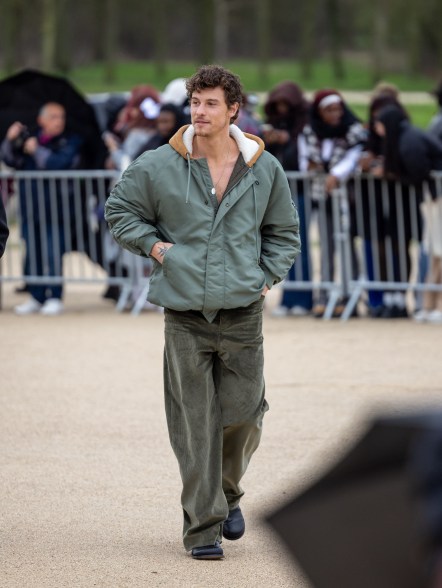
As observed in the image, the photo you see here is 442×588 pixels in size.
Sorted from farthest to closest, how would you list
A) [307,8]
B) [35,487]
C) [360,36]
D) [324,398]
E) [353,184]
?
[360,36], [307,8], [353,184], [324,398], [35,487]

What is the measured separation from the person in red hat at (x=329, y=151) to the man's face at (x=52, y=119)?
231cm

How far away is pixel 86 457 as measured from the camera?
6.87m

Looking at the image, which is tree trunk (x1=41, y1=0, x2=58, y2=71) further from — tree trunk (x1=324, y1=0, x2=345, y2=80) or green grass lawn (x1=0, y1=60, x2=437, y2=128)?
tree trunk (x1=324, y1=0, x2=345, y2=80)

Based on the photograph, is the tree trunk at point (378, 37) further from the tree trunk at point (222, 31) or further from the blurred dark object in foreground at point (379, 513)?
the blurred dark object in foreground at point (379, 513)

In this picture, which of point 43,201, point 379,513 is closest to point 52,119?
point 43,201

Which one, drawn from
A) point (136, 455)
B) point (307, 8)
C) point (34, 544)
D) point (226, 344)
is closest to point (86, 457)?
point (136, 455)

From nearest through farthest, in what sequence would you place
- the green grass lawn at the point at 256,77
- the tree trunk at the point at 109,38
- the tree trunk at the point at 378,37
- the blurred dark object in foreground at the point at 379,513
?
1. the blurred dark object in foreground at the point at 379,513
2. the tree trunk at the point at 378,37
3. the tree trunk at the point at 109,38
4. the green grass lawn at the point at 256,77

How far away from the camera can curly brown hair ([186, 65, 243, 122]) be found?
5082mm

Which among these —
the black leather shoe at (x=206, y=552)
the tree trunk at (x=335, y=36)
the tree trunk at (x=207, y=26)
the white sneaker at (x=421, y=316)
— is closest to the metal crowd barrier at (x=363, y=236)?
the white sneaker at (x=421, y=316)

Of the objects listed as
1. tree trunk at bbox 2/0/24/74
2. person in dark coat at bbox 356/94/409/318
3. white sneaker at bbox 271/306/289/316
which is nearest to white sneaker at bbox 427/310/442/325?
person in dark coat at bbox 356/94/409/318

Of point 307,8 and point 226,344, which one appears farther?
point 307,8

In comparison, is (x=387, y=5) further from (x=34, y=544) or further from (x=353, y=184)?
(x=34, y=544)

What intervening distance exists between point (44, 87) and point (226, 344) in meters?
8.16

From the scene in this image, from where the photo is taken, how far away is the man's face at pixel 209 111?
200 inches
